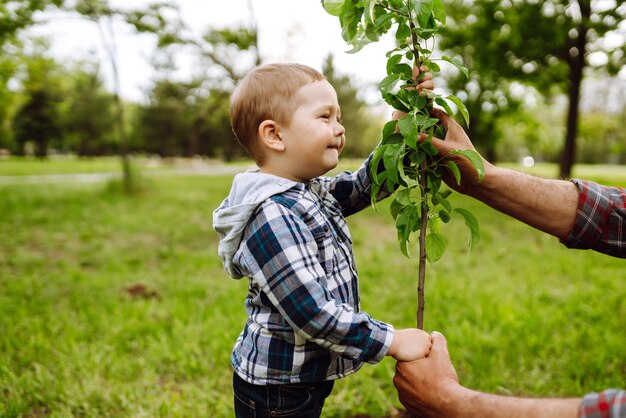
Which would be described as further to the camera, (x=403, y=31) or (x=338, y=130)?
(x=338, y=130)

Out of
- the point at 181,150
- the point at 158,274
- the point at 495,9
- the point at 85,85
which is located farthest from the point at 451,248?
the point at 85,85

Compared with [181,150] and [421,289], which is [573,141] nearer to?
[421,289]

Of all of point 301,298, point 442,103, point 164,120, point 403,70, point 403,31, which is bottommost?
point 164,120

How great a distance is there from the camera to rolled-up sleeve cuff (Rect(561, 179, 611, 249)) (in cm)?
184

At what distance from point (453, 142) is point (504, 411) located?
864 mm

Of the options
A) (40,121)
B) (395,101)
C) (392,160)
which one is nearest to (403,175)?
(392,160)

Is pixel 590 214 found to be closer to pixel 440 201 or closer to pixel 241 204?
pixel 440 201

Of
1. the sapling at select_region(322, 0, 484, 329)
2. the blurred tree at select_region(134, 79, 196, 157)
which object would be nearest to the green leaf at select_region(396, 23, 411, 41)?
the sapling at select_region(322, 0, 484, 329)

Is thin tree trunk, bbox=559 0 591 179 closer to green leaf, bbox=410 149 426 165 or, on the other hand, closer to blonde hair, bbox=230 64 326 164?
green leaf, bbox=410 149 426 165

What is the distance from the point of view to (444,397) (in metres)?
1.38

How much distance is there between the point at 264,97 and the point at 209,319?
2.66 meters

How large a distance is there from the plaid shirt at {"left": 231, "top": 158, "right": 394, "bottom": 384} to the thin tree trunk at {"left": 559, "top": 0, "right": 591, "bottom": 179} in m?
9.47

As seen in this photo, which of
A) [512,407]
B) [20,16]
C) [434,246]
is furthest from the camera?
[20,16]

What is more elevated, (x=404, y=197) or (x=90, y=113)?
(x=404, y=197)
